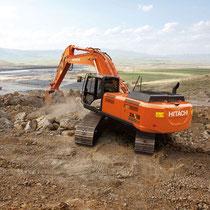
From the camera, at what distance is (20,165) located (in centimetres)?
1023

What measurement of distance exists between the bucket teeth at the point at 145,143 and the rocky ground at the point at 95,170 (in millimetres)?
202

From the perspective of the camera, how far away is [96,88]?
12.7 meters

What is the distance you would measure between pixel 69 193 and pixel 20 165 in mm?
2131

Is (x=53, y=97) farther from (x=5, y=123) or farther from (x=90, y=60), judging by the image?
(x=5, y=123)

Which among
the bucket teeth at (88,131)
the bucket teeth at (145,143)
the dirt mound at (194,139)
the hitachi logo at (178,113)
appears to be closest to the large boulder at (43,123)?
the bucket teeth at (88,131)

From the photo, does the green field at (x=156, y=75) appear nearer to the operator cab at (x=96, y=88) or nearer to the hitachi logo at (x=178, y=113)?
the operator cab at (x=96, y=88)

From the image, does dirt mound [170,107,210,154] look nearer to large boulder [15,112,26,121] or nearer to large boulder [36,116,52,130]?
large boulder [36,116,52,130]

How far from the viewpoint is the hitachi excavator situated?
34.7 ft

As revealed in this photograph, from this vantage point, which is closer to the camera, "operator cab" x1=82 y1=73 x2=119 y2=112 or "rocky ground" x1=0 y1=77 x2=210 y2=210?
"rocky ground" x1=0 y1=77 x2=210 y2=210

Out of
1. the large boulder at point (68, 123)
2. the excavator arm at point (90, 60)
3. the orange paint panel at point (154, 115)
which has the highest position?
the excavator arm at point (90, 60)

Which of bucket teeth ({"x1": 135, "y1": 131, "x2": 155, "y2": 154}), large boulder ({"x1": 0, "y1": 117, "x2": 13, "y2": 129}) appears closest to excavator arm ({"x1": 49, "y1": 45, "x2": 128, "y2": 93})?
bucket teeth ({"x1": 135, "y1": 131, "x2": 155, "y2": 154})

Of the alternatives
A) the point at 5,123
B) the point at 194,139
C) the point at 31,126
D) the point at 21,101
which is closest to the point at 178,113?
the point at 194,139

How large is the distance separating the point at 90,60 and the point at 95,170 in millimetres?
5905

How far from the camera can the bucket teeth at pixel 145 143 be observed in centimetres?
1113
